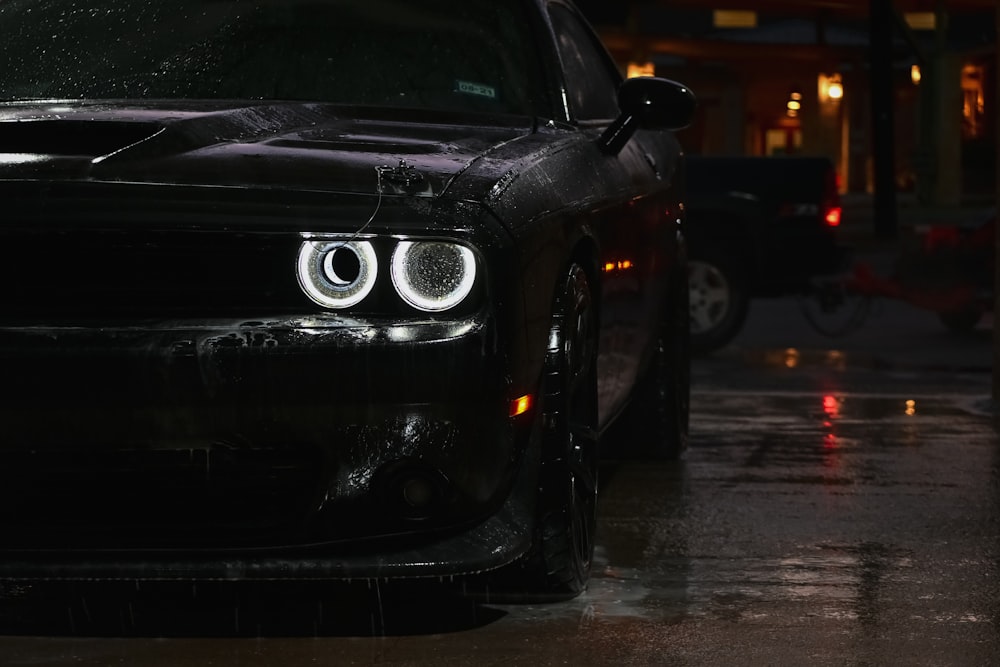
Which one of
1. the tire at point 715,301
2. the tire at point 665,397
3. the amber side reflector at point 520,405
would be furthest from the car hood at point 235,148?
the tire at point 715,301

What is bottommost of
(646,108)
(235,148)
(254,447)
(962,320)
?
(962,320)

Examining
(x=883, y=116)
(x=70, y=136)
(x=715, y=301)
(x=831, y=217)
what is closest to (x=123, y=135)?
(x=70, y=136)

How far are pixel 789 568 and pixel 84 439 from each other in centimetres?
209

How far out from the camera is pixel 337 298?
424 centimetres

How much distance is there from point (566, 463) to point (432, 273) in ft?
2.29

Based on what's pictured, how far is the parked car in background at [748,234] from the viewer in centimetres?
1358

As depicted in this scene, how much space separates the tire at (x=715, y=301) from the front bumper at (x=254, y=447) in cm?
919

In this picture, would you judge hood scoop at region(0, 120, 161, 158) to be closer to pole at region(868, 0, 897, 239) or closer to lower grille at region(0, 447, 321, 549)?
lower grille at region(0, 447, 321, 549)

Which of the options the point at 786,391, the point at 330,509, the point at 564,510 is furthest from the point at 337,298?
the point at 786,391

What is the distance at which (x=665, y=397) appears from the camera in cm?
732

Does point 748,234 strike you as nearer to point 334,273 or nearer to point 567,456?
point 567,456

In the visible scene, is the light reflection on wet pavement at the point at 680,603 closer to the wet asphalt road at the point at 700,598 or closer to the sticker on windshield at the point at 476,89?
the wet asphalt road at the point at 700,598

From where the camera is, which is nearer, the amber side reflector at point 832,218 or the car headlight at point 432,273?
the car headlight at point 432,273

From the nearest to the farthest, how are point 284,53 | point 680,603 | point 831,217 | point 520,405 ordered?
point 520,405
point 680,603
point 284,53
point 831,217
